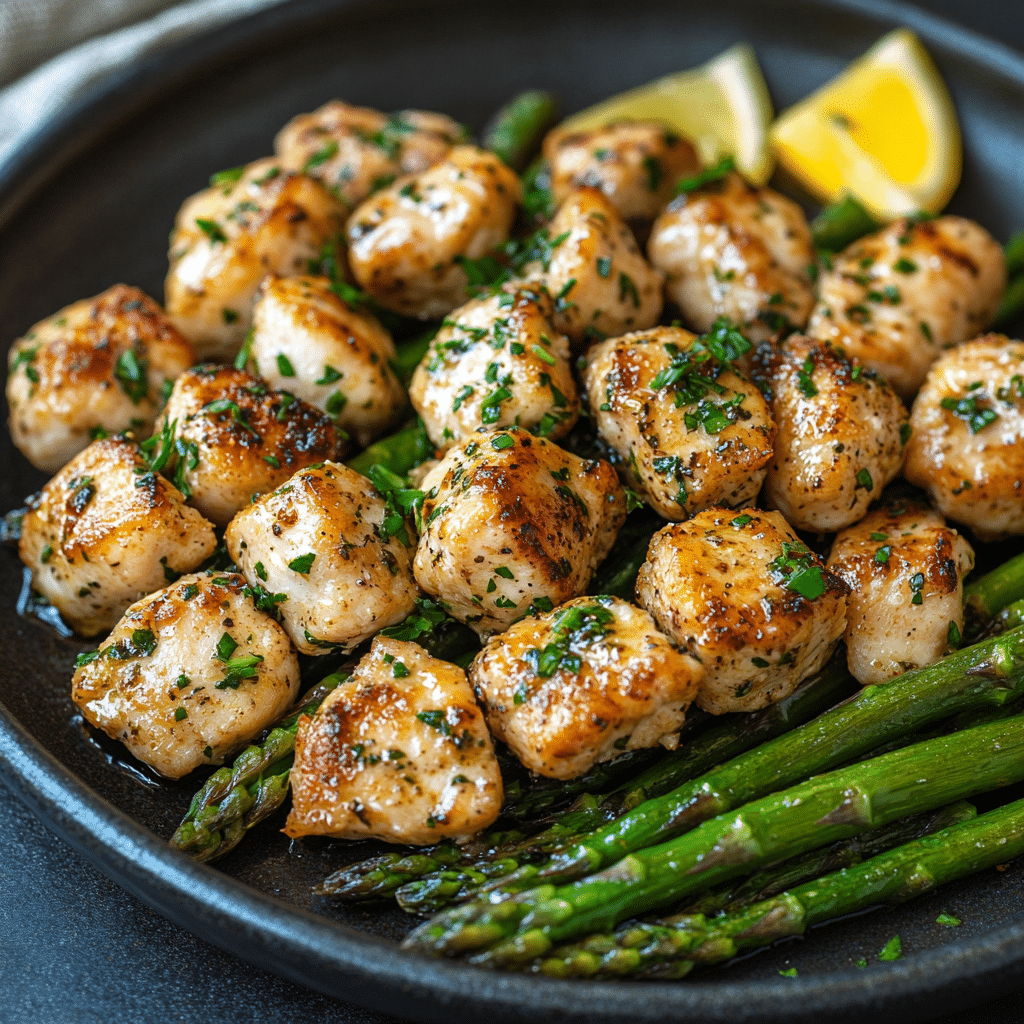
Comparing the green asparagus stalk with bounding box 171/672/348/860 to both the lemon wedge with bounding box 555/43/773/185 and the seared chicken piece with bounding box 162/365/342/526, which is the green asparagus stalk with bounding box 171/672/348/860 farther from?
the lemon wedge with bounding box 555/43/773/185

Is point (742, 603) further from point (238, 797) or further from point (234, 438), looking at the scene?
point (234, 438)

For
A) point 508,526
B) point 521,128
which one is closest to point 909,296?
point 508,526

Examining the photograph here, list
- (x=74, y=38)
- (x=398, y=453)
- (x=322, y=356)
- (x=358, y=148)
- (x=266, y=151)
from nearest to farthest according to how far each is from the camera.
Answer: (x=322, y=356), (x=398, y=453), (x=358, y=148), (x=266, y=151), (x=74, y=38)

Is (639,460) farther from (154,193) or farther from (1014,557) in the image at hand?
(154,193)

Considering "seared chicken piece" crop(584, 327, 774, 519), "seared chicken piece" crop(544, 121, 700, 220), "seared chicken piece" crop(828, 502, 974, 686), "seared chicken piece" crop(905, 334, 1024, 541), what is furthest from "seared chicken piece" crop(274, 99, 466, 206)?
"seared chicken piece" crop(828, 502, 974, 686)

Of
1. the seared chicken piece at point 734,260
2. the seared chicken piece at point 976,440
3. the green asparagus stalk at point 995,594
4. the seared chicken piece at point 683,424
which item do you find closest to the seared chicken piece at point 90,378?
Answer: the seared chicken piece at point 683,424

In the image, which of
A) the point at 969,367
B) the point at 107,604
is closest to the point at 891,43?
the point at 969,367
